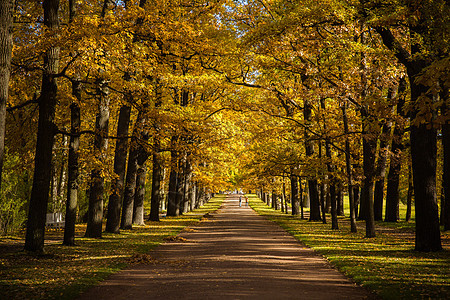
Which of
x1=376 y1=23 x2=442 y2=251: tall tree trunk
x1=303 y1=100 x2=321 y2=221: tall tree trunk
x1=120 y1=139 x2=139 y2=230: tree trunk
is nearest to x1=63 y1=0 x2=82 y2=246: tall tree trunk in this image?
x1=120 y1=139 x2=139 y2=230: tree trunk

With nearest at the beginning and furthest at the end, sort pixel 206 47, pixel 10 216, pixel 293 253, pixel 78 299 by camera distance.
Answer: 1. pixel 78 299
2. pixel 293 253
3. pixel 206 47
4. pixel 10 216

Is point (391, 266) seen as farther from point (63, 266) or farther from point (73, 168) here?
point (73, 168)

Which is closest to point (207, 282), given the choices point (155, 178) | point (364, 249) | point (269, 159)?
point (364, 249)

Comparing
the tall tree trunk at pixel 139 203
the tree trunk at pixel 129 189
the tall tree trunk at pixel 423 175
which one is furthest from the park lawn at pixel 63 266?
the tall tree trunk at pixel 139 203

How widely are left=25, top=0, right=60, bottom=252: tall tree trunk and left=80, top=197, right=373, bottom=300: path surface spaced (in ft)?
11.1

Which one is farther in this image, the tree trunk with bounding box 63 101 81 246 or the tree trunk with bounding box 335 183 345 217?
the tree trunk with bounding box 335 183 345 217

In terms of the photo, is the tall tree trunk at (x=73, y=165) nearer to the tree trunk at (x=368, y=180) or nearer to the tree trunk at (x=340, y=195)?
the tree trunk at (x=368, y=180)

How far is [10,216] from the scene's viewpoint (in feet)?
64.5

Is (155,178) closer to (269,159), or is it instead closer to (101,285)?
(269,159)

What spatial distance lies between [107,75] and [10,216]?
875 centimetres

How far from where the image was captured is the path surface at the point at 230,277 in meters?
8.05

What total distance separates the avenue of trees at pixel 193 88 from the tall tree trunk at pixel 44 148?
1.5 inches

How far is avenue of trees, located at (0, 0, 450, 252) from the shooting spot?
12.5m

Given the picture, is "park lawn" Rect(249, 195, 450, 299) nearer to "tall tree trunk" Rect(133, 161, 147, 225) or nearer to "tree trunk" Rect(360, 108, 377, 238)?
"tree trunk" Rect(360, 108, 377, 238)
